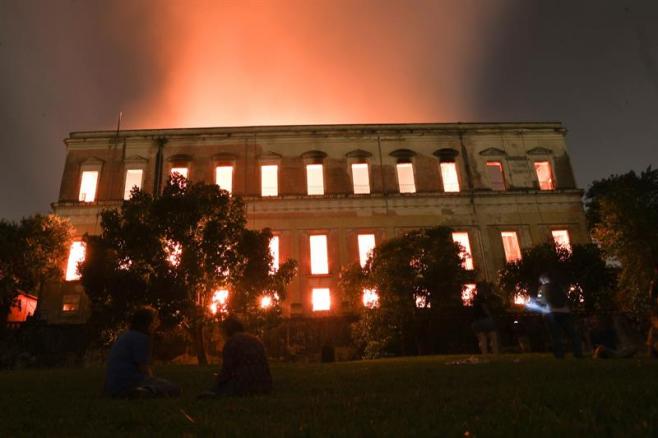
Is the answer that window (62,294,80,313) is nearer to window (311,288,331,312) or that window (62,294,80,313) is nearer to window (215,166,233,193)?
window (215,166,233,193)

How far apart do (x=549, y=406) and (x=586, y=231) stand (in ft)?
105

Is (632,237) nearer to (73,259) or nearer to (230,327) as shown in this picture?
(230,327)

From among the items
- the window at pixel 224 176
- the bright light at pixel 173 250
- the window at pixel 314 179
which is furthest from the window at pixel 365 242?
the bright light at pixel 173 250

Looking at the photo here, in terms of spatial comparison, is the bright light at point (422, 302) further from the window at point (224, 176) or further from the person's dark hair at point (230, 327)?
the window at point (224, 176)

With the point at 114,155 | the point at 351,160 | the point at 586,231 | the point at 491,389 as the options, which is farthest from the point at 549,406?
the point at 114,155

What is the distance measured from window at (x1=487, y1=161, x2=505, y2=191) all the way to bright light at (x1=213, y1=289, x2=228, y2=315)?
22459 mm

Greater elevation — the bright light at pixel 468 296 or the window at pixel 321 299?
the window at pixel 321 299

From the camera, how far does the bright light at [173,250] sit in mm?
18594

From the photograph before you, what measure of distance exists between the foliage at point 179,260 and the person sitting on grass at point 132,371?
1185cm

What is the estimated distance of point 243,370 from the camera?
5.94 metres

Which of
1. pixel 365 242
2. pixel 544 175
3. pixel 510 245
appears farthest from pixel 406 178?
pixel 544 175

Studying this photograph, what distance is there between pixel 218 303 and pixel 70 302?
14.5 metres

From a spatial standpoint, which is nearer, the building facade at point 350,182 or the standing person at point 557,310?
the standing person at point 557,310

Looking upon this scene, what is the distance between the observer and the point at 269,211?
30.9 m
